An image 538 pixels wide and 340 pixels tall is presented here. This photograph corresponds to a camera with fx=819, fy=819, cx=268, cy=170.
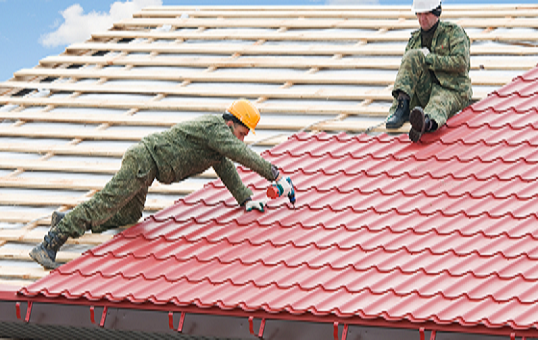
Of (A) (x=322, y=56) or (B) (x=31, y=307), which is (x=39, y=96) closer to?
(A) (x=322, y=56)

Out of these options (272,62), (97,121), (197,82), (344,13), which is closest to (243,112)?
(97,121)

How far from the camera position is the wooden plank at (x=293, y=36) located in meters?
8.97

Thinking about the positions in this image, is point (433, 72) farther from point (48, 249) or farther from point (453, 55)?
point (48, 249)

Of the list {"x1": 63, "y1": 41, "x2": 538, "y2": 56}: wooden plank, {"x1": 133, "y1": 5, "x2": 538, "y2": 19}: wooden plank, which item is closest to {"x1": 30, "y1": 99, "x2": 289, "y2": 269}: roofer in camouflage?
{"x1": 63, "y1": 41, "x2": 538, "y2": 56}: wooden plank

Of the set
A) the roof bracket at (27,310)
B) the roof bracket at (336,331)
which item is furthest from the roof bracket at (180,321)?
the roof bracket at (27,310)

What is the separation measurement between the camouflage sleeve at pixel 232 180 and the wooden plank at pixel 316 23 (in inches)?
161

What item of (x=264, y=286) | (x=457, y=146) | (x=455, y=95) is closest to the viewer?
(x=264, y=286)

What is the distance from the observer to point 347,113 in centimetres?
774

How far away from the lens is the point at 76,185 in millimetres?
7340

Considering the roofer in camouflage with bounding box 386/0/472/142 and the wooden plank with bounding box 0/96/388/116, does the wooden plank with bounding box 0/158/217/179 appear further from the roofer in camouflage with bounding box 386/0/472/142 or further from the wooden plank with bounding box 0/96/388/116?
the roofer in camouflage with bounding box 386/0/472/142

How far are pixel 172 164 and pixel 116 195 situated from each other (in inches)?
19.0

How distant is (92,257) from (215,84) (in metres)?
3.31

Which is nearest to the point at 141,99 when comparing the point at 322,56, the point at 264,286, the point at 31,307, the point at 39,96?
the point at 39,96

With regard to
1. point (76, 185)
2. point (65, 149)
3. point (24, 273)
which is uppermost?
point (65, 149)
